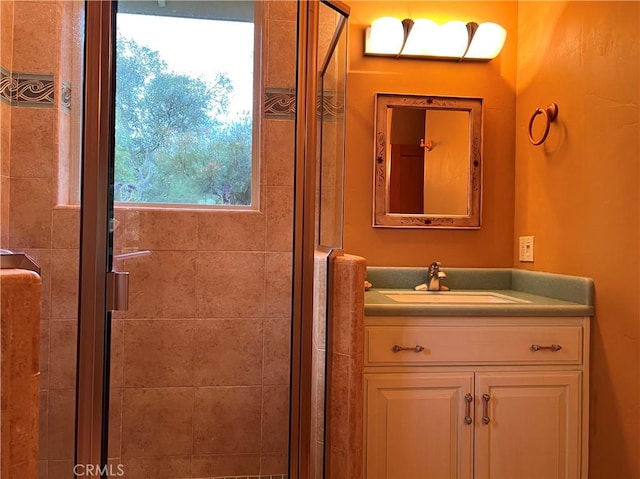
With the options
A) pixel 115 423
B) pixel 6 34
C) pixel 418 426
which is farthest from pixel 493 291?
pixel 6 34

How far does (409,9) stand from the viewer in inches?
77.2

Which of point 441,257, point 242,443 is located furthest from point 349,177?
point 242,443

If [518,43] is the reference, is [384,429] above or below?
below

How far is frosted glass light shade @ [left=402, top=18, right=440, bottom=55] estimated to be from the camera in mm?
1907

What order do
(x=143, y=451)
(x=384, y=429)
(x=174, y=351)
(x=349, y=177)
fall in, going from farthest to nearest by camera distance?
(x=349, y=177), (x=174, y=351), (x=143, y=451), (x=384, y=429)

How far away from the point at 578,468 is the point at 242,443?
124 cm

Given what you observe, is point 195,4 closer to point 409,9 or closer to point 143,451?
point 409,9

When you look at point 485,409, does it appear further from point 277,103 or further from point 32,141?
point 32,141

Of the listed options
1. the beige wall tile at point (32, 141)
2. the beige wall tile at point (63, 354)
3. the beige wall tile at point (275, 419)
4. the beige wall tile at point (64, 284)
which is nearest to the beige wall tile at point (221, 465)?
the beige wall tile at point (275, 419)

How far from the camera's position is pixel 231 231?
5.49 feet

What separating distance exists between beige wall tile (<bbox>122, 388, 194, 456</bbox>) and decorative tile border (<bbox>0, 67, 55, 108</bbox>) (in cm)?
111

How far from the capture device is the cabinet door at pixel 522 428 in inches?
56.7

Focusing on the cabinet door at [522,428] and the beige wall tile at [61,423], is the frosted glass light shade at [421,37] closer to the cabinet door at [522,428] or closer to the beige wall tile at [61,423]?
the cabinet door at [522,428]

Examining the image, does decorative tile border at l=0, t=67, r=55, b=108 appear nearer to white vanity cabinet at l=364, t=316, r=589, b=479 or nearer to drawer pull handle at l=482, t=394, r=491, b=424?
white vanity cabinet at l=364, t=316, r=589, b=479
